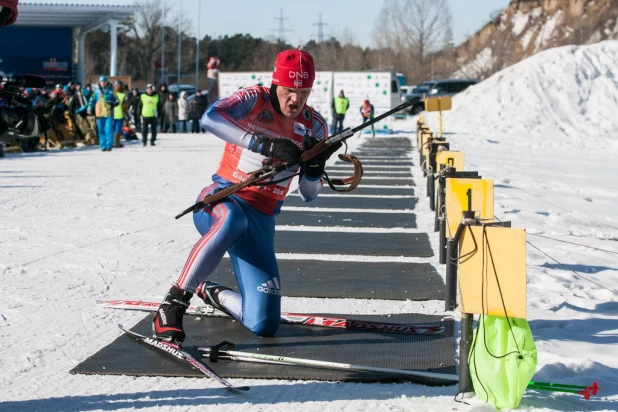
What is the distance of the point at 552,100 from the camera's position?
35.4 m

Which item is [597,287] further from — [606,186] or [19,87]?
[606,186]

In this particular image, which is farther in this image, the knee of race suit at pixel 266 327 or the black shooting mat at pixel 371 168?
the black shooting mat at pixel 371 168

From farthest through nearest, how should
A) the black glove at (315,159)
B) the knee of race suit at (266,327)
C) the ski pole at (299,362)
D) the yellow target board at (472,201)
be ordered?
the yellow target board at (472,201), the knee of race suit at (266,327), the black glove at (315,159), the ski pole at (299,362)

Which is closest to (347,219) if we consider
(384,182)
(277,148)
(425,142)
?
(384,182)

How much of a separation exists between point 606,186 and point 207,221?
1278cm

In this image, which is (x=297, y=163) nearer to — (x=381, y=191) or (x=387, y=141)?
(x=381, y=191)

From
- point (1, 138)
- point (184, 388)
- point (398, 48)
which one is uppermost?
point (398, 48)

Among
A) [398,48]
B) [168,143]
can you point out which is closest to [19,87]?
[168,143]

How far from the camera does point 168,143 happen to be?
995 inches

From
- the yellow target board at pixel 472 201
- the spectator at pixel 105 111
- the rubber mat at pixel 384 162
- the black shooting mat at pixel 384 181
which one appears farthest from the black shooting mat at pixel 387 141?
the yellow target board at pixel 472 201

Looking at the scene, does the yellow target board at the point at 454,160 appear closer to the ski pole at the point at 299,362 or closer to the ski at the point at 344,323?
the ski at the point at 344,323

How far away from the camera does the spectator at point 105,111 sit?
20.7m

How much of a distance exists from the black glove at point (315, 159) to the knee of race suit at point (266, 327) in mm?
852

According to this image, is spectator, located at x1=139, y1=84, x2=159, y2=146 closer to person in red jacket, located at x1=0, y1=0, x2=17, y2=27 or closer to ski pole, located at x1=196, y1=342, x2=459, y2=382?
ski pole, located at x1=196, y1=342, x2=459, y2=382
